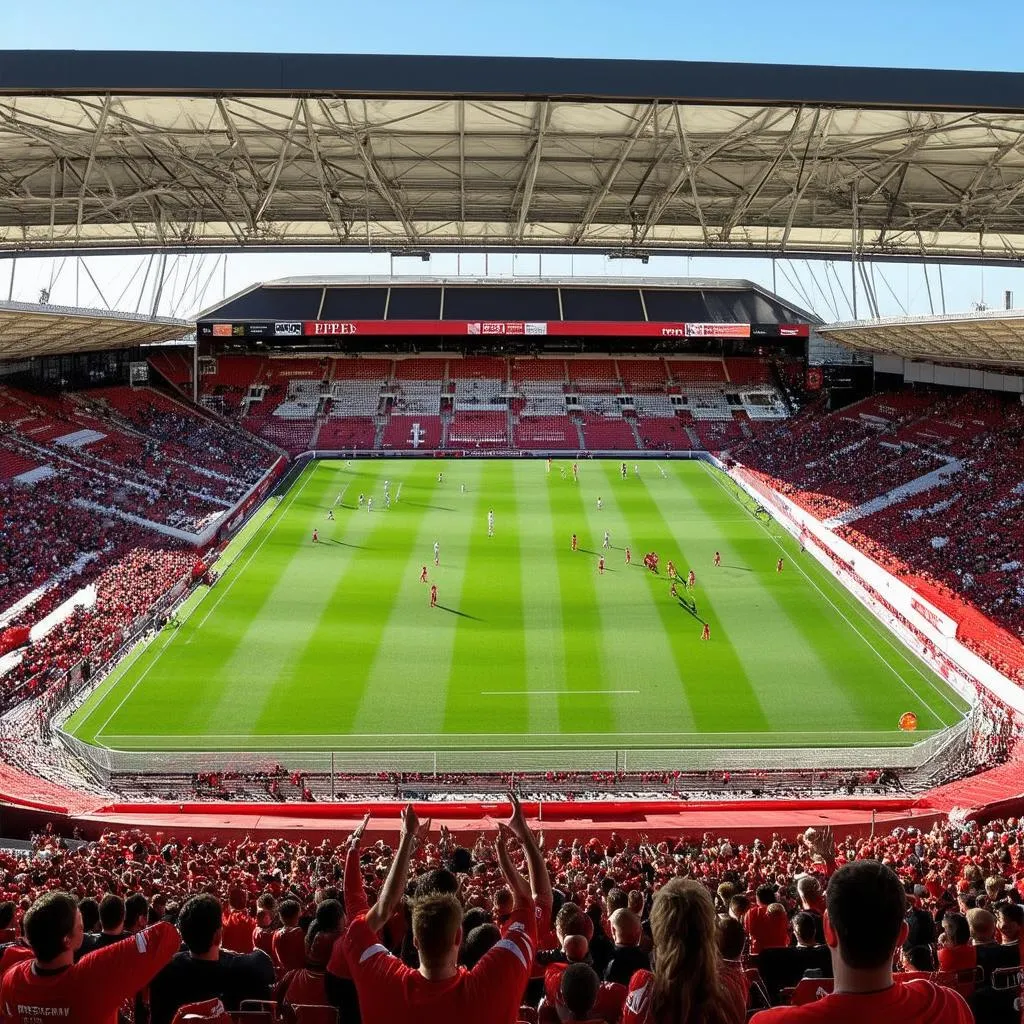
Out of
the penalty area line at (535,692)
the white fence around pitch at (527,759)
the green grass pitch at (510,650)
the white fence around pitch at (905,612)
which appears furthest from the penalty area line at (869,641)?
the penalty area line at (535,692)

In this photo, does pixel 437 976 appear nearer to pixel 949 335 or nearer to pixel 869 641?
pixel 869 641

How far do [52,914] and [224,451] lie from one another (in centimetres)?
5122

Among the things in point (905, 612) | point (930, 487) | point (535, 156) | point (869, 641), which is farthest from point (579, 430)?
point (535, 156)

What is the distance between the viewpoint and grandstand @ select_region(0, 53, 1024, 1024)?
4773mm

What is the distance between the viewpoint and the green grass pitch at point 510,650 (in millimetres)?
22775

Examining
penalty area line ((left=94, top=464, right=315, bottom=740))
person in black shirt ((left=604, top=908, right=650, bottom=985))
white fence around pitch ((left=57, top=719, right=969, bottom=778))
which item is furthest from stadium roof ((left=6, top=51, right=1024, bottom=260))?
person in black shirt ((left=604, top=908, right=650, bottom=985))

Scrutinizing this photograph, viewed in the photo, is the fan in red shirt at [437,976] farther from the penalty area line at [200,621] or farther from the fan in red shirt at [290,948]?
the penalty area line at [200,621]

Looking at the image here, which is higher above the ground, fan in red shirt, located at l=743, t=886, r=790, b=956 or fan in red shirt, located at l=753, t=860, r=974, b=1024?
fan in red shirt, located at l=753, t=860, r=974, b=1024

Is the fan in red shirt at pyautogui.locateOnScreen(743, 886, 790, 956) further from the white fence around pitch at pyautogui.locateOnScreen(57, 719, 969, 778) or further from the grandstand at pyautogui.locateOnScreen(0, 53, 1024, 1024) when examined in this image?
the white fence around pitch at pyautogui.locateOnScreen(57, 719, 969, 778)

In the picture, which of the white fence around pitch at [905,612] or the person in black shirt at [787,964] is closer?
the person in black shirt at [787,964]

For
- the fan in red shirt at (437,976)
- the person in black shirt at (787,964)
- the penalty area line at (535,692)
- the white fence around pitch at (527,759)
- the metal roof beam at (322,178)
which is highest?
the metal roof beam at (322,178)

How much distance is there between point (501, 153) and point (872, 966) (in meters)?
27.2

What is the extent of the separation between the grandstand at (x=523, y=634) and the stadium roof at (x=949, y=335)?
0.35m

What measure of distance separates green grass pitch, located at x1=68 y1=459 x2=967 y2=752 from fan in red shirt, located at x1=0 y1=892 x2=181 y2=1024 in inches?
726
